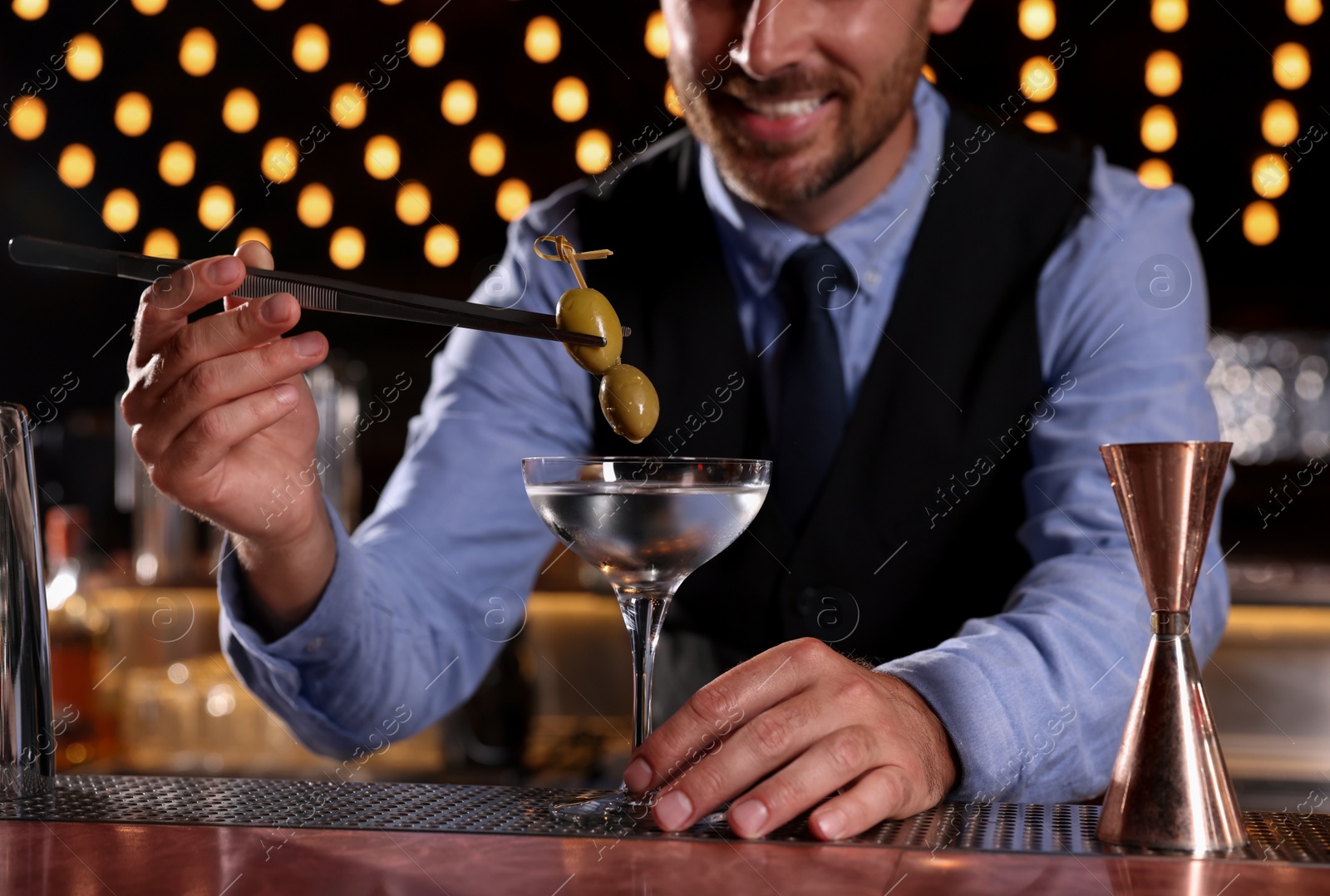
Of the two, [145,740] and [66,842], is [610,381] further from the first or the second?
[145,740]

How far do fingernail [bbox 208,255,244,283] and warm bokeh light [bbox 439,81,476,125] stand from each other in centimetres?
255

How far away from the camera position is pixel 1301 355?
323cm

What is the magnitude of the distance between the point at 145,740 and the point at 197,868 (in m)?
2.59

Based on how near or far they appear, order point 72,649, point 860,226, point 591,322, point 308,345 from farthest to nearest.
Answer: point 72,649, point 860,226, point 591,322, point 308,345

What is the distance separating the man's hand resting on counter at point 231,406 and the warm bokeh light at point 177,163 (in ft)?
7.96

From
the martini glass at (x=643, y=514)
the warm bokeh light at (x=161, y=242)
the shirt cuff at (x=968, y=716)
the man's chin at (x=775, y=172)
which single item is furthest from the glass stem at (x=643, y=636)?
the warm bokeh light at (x=161, y=242)

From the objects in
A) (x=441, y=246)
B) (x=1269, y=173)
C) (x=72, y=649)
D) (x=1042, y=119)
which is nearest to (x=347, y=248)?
(x=441, y=246)

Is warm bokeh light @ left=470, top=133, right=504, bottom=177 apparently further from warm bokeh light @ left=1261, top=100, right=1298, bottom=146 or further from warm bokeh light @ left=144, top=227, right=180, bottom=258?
warm bokeh light @ left=1261, top=100, right=1298, bottom=146

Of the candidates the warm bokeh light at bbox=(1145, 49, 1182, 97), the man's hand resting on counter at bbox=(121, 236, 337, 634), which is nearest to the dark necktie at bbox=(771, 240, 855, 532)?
the man's hand resting on counter at bbox=(121, 236, 337, 634)

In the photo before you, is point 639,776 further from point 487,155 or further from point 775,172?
point 487,155

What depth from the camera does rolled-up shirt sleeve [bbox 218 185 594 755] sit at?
1.35 meters

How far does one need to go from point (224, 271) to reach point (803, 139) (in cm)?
95

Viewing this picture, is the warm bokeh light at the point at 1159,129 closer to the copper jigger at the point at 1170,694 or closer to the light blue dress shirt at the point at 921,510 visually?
the light blue dress shirt at the point at 921,510

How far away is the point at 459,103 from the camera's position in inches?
131
